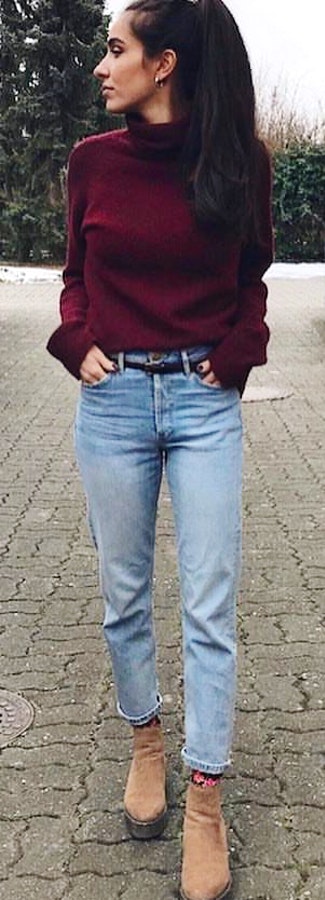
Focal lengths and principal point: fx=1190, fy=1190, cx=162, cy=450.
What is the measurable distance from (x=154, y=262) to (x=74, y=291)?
29 cm

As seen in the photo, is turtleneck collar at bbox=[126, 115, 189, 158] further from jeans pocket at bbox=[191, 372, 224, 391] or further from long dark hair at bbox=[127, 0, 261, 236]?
jeans pocket at bbox=[191, 372, 224, 391]

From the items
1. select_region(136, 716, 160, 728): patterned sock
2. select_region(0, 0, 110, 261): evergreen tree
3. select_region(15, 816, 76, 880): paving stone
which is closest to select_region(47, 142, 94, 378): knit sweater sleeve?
select_region(136, 716, 160, 728): patterned sock

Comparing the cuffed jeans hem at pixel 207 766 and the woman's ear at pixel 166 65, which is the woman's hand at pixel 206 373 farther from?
the cuffed jeans hem at pixel 207 766

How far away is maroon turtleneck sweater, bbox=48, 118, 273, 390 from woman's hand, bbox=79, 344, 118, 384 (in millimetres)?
16

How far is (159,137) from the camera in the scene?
2537 millimetres

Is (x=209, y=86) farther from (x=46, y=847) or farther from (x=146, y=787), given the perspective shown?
(x=46, y=847)

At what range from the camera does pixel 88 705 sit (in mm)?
3711

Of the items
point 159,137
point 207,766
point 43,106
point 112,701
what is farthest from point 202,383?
point 43,106

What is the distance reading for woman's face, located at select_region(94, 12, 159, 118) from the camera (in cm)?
254

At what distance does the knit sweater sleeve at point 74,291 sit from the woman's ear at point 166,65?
0.78 feet

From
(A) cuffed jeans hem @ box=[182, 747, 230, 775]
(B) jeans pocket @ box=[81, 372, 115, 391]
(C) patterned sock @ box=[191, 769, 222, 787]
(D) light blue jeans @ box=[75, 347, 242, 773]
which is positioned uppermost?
(B) jeans pocket @ box=[81, 372, 115, 391]

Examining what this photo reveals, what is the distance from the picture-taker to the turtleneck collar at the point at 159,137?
99.9 inches

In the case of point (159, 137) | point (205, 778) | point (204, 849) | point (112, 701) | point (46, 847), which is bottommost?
point (112, 701)

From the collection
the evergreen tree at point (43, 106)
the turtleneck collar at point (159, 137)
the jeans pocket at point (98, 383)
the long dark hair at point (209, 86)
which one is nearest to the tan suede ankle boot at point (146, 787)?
the jeans pocket at point (98, 383)
